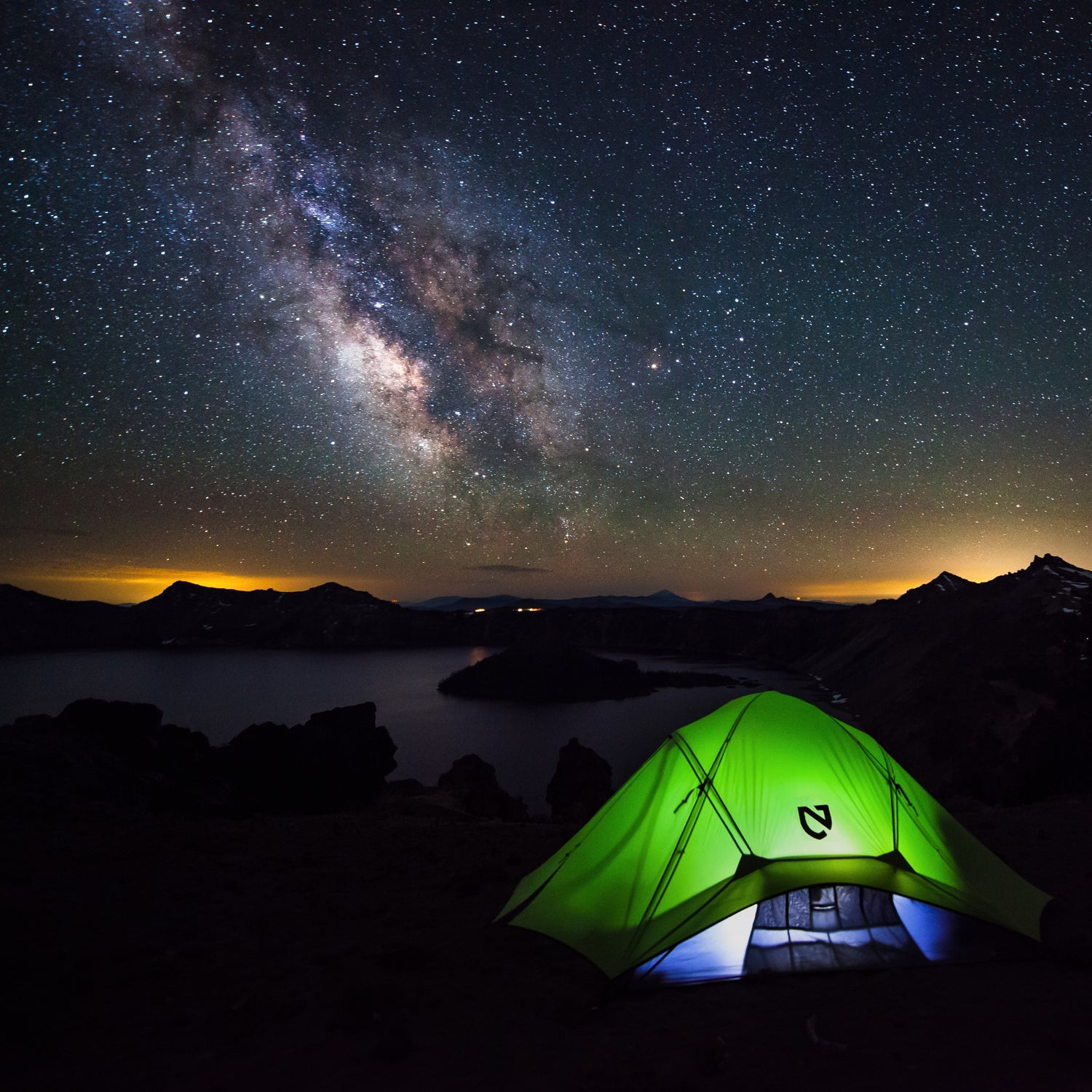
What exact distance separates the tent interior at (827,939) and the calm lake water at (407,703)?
2193cm

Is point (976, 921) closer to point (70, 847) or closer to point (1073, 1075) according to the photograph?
point (1073, 1075)

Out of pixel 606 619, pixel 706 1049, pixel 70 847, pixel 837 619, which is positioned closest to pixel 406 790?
pixel 70 847

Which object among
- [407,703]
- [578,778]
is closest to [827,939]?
[578,778]

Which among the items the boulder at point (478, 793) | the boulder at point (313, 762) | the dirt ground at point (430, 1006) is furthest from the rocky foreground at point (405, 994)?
the boulder at point (313, 762)

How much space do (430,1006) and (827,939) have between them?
3659 mm

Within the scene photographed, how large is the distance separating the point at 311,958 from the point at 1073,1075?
6357 mm

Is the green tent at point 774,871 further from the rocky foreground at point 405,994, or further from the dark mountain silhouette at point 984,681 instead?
the dark mountain silhouette at point 984,681

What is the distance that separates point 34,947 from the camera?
Result: 21.2ft

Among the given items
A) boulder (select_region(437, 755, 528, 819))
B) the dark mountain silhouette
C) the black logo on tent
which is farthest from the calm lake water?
the black logo on tent

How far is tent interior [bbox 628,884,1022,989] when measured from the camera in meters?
5.60

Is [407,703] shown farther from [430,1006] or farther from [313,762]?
[430,1006]

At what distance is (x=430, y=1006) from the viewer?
5.40 m

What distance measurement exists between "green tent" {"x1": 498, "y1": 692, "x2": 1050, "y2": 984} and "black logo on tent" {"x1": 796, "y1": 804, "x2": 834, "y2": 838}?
0.04 ft

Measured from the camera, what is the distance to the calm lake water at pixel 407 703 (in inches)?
2176
